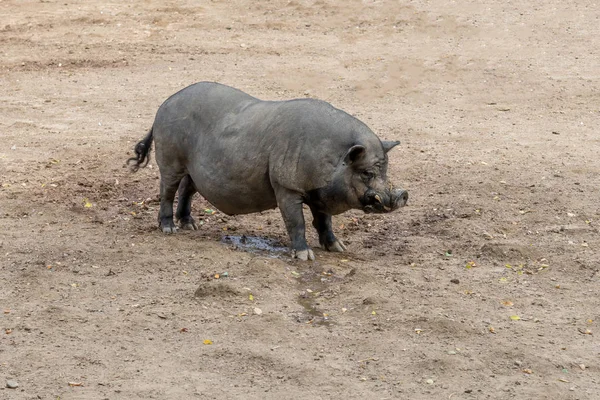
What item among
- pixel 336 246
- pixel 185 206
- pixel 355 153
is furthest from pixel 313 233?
pixel 355 153

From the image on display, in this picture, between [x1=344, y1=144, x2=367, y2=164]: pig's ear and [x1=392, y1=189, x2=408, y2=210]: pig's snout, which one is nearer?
[x1=344, y1=144, x2=367, y2=164]: pig's ear

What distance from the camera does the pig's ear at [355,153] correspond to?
904 cm

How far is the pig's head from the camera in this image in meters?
9.18

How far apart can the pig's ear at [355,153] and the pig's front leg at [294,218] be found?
60cm

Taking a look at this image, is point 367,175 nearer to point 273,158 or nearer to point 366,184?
point 366,184

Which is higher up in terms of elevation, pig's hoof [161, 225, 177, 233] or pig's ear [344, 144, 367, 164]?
pig's ear [344, 144, 367, 164]

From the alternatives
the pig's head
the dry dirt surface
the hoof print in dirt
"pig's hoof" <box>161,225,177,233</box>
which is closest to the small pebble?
the dry dirt surface

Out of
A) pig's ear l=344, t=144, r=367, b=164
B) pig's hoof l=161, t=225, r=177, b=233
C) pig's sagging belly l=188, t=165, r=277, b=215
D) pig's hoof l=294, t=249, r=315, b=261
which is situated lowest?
pig's hoof l=161, t=225, r=177, b=233

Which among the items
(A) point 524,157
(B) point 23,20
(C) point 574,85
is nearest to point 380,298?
(A) point 524,157

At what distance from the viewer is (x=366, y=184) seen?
9.23 meters

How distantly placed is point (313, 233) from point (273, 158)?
56.1 inches

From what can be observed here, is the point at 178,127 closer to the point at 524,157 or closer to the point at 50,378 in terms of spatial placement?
the point at 50,378

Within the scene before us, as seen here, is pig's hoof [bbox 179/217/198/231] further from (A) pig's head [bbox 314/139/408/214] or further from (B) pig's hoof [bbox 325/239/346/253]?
(A) pig's head [bbox 314/139/408/214]

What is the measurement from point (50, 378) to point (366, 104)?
347 inches
